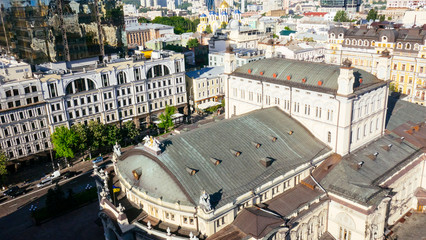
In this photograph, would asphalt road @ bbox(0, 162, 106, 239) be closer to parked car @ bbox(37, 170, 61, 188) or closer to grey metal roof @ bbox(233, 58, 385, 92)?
parked car @ bbox(37, 170, 61, 188)

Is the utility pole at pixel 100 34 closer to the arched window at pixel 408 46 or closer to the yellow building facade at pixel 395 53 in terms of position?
the yellow building facade at pixel 395 53

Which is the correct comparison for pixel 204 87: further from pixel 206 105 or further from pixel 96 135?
pixel 96 135

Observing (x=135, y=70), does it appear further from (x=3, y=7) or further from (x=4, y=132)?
(x=3, y=7)

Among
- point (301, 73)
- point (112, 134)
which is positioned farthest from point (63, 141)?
point (301, 73)

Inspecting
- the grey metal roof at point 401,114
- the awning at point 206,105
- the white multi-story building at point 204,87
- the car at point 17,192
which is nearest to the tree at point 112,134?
the car at point 17,192

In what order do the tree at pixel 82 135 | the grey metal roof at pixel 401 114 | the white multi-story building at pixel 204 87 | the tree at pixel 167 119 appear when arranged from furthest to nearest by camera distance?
1. the white multi-story building at pixel 204 87
2. the tree at pixel 167 119
3. the tree at pixel 82 135
4. the grey metal roof at pixel 401 114

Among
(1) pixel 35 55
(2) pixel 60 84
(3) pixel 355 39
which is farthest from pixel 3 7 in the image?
(3) pixel 355 39

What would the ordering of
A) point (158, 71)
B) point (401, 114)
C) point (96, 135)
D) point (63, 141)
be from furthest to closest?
point (158, 71), point (96, 135), point (63, 141), point (401, 114)
